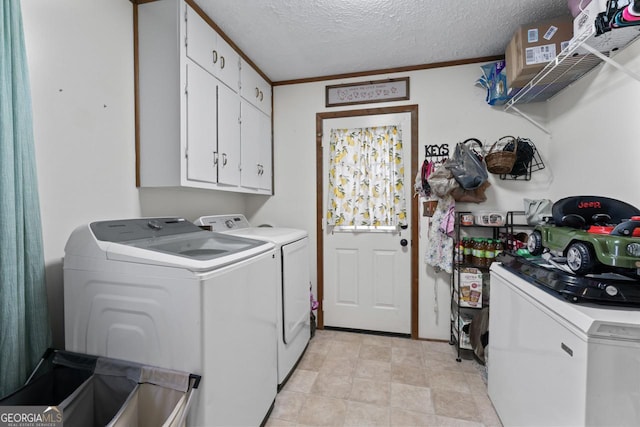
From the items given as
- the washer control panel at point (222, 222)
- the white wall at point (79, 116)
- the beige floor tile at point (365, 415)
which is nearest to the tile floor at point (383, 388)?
the beige floor tile at point (365, 415)

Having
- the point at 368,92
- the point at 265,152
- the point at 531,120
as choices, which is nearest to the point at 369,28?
the point at 368,92

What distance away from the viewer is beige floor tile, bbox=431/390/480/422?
1636mm

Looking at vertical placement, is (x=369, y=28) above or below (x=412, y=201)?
above

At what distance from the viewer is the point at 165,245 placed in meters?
1.30

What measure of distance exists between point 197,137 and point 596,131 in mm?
2464

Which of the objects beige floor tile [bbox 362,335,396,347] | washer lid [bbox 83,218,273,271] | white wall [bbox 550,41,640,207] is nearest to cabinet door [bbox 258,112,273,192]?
washer lid [bbox 83,218,273,271]

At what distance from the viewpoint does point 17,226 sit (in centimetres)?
105

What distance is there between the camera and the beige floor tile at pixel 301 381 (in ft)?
6.20

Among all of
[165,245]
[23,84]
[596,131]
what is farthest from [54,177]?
[596,131]

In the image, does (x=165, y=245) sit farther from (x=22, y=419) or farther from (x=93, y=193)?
(x=22, y=419)

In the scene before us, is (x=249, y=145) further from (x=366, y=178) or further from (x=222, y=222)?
(x=366, y=178)

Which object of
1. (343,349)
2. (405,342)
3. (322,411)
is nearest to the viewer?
(322,411)

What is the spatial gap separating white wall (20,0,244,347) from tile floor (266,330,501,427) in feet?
4.65

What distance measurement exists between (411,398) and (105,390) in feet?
→ 5.60
